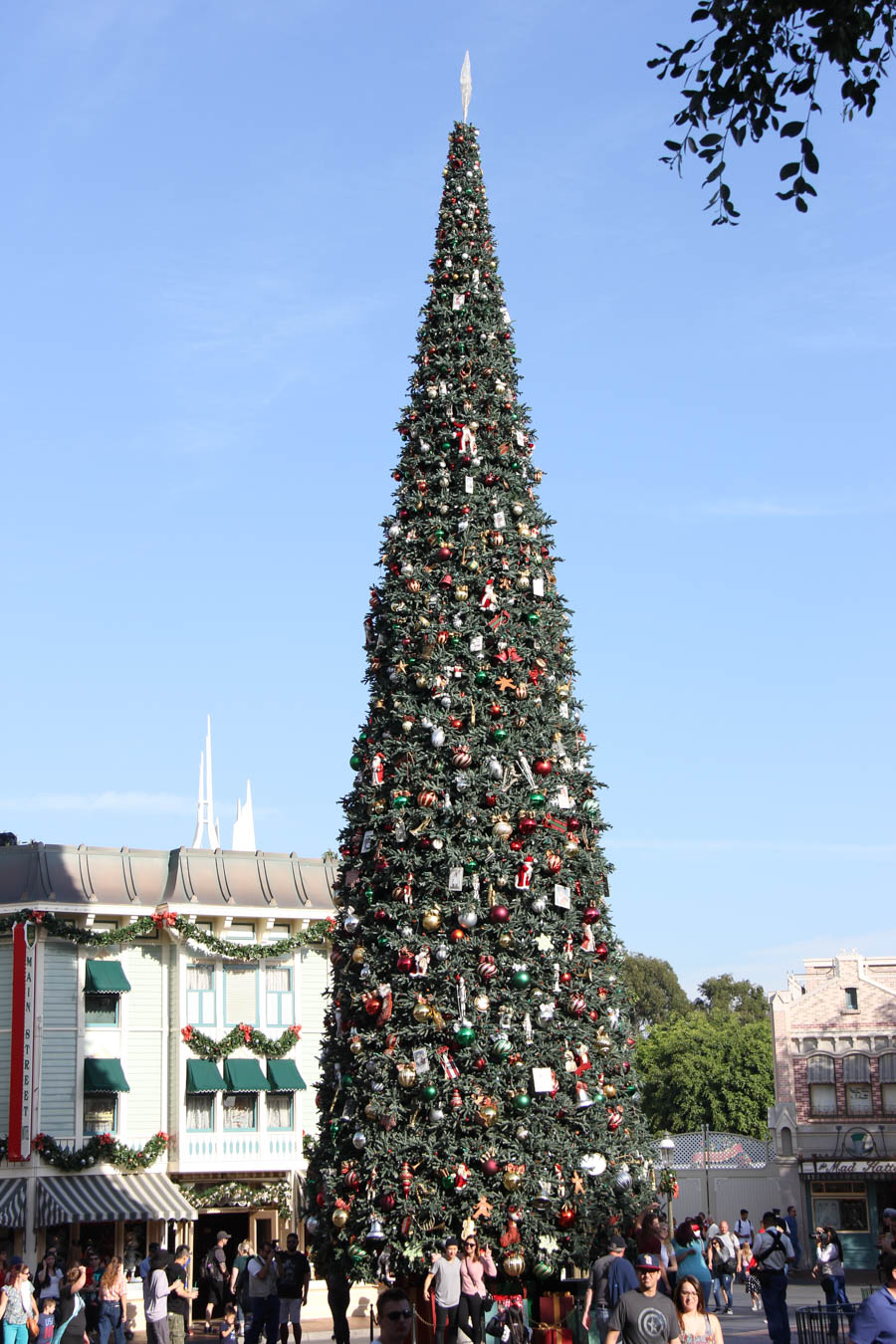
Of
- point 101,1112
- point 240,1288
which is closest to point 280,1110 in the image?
point 101,1112

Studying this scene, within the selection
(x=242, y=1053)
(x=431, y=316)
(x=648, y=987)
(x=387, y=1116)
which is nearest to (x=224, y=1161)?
(x=242, y=1053)

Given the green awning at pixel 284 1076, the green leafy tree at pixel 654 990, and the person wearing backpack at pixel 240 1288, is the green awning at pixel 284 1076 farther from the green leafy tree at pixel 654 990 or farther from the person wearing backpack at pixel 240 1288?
the green leafy tree at pixel 654 990

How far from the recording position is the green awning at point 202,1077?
103 feet

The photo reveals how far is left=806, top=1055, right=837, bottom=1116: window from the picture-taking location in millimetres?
44062

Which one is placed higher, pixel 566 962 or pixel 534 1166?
pixel 566 962

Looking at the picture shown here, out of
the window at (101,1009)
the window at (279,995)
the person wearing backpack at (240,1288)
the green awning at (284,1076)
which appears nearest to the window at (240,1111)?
the green awning at (284,1076)

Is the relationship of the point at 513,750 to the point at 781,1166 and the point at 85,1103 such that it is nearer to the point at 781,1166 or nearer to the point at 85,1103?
the point at 85,1103

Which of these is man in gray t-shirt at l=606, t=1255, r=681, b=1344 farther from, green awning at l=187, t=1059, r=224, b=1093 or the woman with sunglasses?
green awning at l=187, t=1059, r=224, b=1093

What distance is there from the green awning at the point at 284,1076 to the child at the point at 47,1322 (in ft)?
46.1

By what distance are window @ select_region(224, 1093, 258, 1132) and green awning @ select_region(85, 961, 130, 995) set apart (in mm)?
3476

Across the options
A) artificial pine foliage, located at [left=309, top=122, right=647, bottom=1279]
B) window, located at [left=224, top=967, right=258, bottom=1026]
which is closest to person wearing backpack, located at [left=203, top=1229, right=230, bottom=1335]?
window, located at [left=224, top=967, right=258, bottom=1026]

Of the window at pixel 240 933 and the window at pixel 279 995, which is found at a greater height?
the window at pixel 240 933

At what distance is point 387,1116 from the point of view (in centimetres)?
1502

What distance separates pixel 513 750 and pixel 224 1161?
62.0 ft
